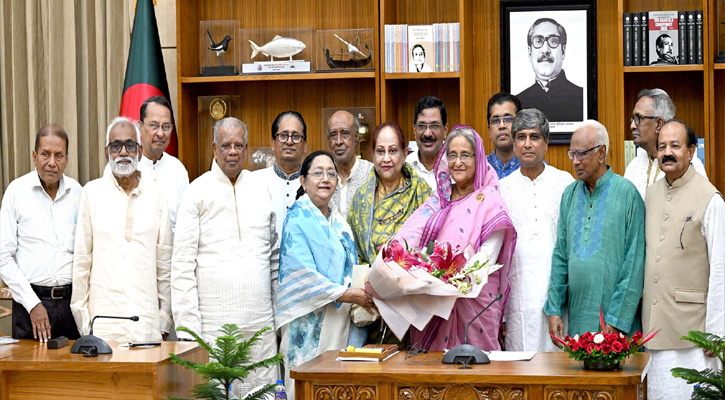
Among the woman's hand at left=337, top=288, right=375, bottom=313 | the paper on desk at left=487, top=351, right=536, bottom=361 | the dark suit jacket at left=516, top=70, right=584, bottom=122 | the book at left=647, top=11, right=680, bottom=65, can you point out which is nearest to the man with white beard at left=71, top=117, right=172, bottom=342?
the woman's hand at left=337, top=288, right=375, bottom=313

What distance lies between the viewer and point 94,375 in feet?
11.6

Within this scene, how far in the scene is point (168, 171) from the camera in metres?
5.05

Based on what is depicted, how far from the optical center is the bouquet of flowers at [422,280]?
380cm

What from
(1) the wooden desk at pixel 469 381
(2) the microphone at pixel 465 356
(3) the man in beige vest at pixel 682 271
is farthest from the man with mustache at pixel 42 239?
(3) the man in beige vest at pixel 682 271

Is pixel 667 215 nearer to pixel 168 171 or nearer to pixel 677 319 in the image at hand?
pixel 677 319

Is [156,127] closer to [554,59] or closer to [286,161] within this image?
[286,161]

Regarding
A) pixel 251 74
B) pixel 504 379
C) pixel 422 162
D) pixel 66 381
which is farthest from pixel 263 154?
pixel 504 379

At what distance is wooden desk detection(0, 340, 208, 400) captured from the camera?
348 centimetres

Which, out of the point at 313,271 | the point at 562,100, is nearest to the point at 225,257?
the point at 313,271

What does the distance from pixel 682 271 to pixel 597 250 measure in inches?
15.0

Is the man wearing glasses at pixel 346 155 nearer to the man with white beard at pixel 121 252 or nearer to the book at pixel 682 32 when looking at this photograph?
the man with white beard at pixel 121 252

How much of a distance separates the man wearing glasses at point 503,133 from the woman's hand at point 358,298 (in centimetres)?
107

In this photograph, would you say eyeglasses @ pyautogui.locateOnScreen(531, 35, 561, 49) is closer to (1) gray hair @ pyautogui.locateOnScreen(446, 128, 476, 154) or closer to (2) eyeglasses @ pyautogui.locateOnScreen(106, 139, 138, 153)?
(1) gray hair @ pyautogui.locateOnScreen(446, 128, 476, 154)

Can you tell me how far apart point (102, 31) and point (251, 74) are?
1.09 metres
